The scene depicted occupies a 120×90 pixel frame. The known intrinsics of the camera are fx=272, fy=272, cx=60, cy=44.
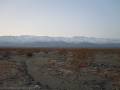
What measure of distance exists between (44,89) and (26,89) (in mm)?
1038

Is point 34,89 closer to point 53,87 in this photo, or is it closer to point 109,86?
point 53,87

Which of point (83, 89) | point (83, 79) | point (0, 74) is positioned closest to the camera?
point (83, 89)

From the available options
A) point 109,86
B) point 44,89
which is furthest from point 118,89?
point 44,89

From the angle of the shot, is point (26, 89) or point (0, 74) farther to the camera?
point (0, 74)

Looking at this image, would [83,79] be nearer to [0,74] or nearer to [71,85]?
[71,85]

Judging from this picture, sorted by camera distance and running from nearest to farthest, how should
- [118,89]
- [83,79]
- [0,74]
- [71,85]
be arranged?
[118,89]
[71,85]
[83,79]
[0,74]

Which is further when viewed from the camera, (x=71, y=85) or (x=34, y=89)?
(x=71, y=85)

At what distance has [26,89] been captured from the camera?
13.9 metres

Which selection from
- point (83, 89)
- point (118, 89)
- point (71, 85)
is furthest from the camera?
point (71, 85)

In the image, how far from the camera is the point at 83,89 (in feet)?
47.8

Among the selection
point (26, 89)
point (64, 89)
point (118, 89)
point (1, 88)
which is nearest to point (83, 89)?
point (64, 89)

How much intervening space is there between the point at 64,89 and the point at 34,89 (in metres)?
1.61

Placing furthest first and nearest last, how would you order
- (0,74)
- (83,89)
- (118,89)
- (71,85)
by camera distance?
(0,74) < (71,85) < (83,89) < (118,89)

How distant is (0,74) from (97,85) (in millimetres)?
7943
